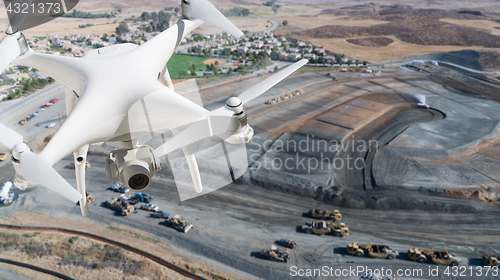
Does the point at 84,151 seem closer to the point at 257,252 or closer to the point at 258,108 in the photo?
the point at 257,252

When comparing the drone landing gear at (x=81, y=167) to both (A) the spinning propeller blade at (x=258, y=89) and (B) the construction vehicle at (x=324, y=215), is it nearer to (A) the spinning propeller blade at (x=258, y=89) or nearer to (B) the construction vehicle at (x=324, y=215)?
(A) the spinning propeller blade at (x=258, y=89)

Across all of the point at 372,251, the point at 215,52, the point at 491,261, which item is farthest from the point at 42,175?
the point at 215,52

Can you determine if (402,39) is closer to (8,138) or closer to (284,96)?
(284,96)

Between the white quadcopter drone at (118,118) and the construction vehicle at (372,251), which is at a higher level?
the white quadcopter drone at (118,118)

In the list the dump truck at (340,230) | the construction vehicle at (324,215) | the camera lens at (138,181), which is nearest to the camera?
the camera lens at (138,181)

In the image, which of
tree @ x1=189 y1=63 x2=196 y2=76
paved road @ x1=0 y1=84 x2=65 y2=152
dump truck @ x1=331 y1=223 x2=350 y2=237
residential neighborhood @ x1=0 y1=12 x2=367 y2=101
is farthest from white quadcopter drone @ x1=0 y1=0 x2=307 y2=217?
tree @ x1=189 y1=63 x2=196 y2=76

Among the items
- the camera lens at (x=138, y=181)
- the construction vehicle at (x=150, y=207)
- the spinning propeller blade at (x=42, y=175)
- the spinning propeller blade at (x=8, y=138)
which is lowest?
the construction vehicle at (x=150, y=207)

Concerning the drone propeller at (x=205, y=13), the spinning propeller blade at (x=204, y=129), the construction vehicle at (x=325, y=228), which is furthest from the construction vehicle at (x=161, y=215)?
the spinning propeller blade at (x=204, y=129)
